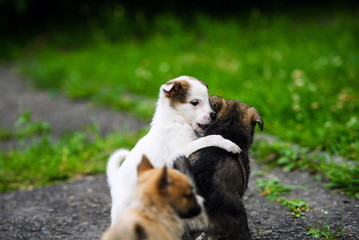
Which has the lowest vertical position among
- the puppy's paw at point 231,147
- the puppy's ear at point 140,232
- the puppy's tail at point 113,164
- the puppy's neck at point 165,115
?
the puppy's tail at point 113,164

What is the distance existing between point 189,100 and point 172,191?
123cm

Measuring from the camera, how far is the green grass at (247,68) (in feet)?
17.1

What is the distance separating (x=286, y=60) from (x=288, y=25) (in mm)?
2948

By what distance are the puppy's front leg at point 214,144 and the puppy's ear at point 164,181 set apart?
26.6 inches

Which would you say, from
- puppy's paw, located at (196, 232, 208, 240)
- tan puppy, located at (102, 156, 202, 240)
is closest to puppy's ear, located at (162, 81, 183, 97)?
tan puppy, located at (102, 156, 202, 240)

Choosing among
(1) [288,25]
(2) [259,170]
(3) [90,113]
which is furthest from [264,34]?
(2) [259,170]

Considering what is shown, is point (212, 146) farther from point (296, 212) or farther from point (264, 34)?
point (264, 34)

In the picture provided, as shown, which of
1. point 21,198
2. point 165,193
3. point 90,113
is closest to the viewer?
point 165,193

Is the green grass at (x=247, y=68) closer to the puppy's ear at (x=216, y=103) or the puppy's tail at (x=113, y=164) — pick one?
the puppy's ear at (x=216, y=103)

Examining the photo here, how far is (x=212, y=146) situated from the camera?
3059 millimetres

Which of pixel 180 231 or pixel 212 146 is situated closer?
pixel 180 231

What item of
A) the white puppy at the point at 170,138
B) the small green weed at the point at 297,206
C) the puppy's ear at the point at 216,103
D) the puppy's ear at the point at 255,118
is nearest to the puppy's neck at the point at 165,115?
the white puppy at the point at 170,138

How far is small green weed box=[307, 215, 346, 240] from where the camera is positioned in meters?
3.16

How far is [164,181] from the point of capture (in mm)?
2451
